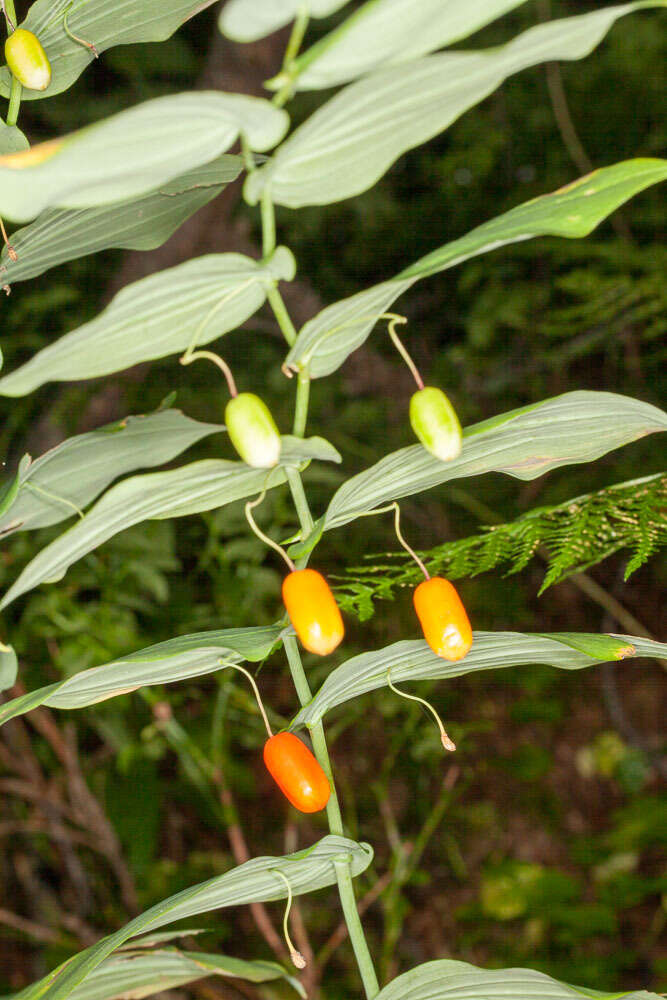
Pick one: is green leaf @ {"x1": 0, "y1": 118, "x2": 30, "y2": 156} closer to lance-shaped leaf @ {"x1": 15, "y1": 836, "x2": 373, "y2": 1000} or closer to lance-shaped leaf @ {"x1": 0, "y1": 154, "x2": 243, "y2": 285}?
lance-shaped leaf @ {"x1": 0, "y1": 154, "x2": 243, "y2": 285}

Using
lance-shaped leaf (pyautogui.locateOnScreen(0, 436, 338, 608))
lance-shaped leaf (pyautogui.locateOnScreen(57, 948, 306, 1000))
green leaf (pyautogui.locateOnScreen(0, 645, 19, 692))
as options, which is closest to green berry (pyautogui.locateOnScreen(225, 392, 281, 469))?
lance-shaped leaf (pyautogui.locateOnScreen(0, 436, 338, 608))

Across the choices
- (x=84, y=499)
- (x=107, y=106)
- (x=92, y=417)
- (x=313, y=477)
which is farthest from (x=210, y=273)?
(x=107, y=106)

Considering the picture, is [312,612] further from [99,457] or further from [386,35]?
[386,35]

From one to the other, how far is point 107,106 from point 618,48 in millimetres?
1554

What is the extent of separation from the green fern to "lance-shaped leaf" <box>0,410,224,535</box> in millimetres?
328

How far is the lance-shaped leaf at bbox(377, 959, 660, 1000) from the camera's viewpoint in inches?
24.2

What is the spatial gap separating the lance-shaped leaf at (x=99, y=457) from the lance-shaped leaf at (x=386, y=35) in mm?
241

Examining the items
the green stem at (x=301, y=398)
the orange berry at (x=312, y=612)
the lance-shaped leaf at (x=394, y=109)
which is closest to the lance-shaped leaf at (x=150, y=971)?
the orange berry at (x=312, y=612)

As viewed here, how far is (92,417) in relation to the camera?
1.92 metres

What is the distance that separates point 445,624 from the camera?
0.55 metres

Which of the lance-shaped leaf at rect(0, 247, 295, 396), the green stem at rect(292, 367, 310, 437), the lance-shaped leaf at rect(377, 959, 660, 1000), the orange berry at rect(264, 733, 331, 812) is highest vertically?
the lance-shaped leaf at rect(0, 247, 295, 396)

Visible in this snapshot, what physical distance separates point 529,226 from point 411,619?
1616 millimetres

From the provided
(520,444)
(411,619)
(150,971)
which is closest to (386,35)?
(520,444)

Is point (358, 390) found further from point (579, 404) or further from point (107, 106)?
point (579, 404)
